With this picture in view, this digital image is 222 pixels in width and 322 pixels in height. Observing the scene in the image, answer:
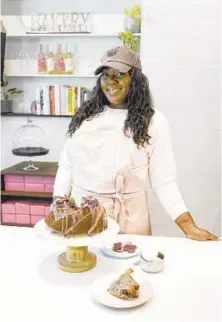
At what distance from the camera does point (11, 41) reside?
3617 millimetres

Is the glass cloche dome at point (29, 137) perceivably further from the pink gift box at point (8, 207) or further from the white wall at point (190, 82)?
the white wall at point (190, 82)

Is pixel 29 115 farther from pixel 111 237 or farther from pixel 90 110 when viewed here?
pixel 111 237

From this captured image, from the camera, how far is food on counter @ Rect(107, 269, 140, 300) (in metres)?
1.10

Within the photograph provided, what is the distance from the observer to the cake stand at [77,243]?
119 centimetres

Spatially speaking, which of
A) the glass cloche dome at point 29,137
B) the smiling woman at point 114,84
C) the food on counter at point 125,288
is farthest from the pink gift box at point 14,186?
the food on counter at point 125,288

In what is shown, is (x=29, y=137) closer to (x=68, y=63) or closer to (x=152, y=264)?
(x=68, y=63)

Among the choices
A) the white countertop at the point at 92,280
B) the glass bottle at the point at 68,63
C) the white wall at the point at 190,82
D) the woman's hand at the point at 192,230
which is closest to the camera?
the white countertop at the point at 92,280

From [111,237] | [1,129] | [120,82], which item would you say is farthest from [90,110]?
[1,129]

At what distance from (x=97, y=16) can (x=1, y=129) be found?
4.46 ft

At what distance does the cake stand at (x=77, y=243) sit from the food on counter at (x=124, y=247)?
0.10 meters

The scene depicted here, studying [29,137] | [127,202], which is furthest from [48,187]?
[127,202]

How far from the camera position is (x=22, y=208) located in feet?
10.6

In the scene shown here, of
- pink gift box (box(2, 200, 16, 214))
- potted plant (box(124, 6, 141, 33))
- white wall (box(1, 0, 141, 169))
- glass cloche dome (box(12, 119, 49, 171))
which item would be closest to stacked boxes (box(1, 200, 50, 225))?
pink gift box (box(2, 200, 16, 214))

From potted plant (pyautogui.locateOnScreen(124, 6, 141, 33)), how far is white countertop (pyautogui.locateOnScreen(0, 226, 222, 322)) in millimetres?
2093
